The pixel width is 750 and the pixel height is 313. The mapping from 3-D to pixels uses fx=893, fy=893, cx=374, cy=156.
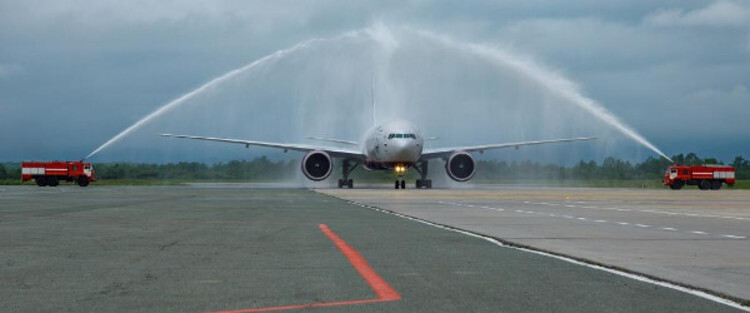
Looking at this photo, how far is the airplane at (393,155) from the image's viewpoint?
62.9 meters

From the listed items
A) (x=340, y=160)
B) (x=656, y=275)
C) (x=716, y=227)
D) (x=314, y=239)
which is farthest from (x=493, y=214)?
(x=340, y=160)

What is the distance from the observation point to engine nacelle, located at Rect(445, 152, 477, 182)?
6706 cm

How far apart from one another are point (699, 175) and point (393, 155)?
2511 centimetres

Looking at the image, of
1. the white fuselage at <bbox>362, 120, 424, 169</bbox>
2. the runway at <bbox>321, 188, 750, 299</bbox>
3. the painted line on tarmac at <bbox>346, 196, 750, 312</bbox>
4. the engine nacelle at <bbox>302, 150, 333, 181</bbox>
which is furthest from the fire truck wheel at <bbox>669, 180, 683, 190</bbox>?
the painted line on tarmac at <bbox>346, 196, 750, 312</bbox>

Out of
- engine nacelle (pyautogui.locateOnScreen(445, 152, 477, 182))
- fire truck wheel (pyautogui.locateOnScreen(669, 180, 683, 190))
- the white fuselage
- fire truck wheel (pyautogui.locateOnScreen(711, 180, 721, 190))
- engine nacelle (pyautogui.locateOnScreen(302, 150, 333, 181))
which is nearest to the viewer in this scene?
the white fuselage

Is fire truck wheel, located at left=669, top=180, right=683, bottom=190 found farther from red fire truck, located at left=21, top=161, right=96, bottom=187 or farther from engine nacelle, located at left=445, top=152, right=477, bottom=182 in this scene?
red fire truck, located at left=21, top=161, right=96, bottom=187

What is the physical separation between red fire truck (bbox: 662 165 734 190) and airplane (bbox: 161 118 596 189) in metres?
9.29

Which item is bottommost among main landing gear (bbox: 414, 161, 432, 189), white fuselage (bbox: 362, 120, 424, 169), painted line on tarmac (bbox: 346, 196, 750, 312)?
painted line on tarmac (bbox: 346, 196, 750, 312)

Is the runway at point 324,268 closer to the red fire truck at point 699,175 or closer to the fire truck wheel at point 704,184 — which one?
the red fire truck at point 699,175

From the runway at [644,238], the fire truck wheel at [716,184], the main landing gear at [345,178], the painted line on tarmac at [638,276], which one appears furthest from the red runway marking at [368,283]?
the fire truck wheel at [716,184]

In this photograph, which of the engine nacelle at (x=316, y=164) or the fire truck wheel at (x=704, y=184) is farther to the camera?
the fire truck wheel at (x=704, y=184)

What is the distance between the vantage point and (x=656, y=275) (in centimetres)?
1123

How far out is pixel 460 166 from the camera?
67438 mm

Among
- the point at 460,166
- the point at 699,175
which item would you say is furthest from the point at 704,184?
the point at 460,166
